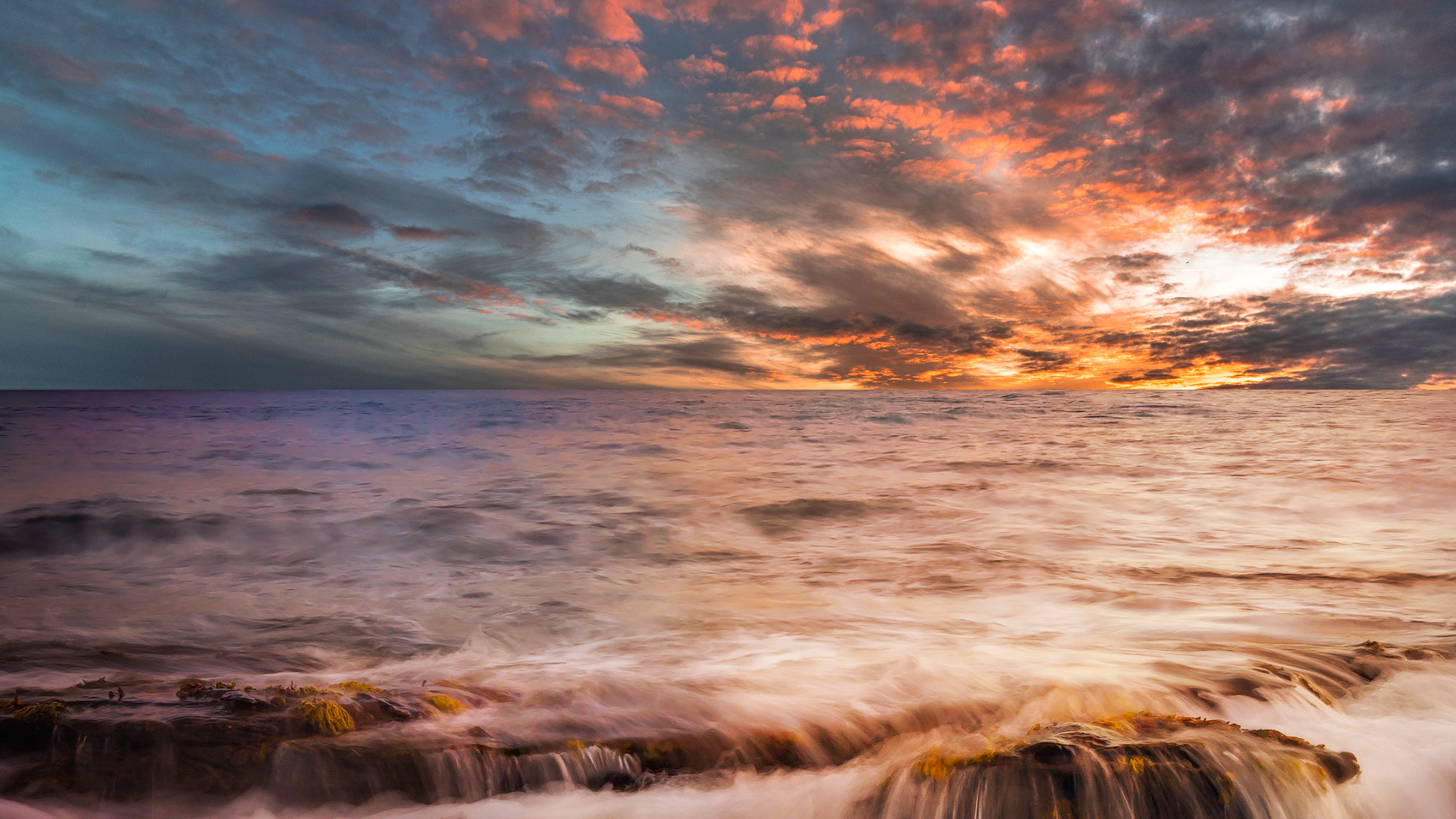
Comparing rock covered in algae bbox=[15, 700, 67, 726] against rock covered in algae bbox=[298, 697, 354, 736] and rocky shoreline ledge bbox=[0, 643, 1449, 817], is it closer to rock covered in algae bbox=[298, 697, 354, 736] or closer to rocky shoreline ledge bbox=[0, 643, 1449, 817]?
rocky shoreline ledge bbox=[0, 643, 1449, 817]

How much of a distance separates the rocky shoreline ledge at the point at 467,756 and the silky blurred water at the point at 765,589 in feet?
0.44

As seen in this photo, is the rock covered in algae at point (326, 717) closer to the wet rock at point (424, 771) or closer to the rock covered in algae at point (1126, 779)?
the wet rock at point (424, 771)

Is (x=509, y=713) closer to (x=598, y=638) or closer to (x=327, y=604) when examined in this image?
(x=598, y=638)

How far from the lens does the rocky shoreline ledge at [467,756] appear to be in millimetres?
2070

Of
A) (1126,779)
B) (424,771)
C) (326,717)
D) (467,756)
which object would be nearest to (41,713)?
(326,717)

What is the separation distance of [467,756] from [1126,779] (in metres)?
2.30

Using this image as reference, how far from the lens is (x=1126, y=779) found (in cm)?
202

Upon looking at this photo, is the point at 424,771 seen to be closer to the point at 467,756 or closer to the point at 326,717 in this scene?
the point at 467,756

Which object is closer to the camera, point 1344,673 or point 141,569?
point 1344,673

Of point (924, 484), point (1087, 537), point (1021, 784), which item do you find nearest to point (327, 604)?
point (1021, 784)

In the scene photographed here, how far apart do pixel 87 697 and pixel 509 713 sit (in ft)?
5.40

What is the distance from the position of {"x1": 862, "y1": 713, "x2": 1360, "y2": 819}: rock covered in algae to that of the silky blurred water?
0.74ft

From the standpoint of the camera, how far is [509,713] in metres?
2.76

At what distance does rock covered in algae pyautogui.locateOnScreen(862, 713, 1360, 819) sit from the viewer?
200cm
